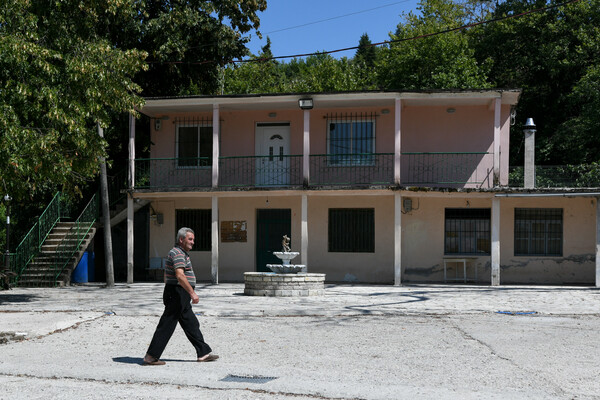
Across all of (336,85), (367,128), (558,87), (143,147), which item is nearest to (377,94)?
(367,128)

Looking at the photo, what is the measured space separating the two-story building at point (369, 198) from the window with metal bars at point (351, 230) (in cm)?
3

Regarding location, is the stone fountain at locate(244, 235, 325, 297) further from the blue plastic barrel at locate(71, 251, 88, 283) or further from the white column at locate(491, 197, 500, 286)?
the blue plastic barrel at locate(71, 251, 88, 283)

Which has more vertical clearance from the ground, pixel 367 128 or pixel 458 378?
pixel 367 128

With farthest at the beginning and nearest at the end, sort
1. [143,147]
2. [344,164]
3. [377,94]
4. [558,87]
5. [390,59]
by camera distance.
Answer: [390,59] < [558,87] < [143,147] < [344,164] < [377,94]

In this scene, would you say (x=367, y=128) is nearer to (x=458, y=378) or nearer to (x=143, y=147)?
(x=143, y=147)

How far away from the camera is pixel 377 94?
19.1m

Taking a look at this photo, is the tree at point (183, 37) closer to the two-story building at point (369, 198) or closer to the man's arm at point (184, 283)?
the two-story building at point (369, 198)

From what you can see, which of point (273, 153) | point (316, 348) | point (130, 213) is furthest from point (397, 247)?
point (316, 348)

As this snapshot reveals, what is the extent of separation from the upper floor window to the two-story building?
0.36 feet

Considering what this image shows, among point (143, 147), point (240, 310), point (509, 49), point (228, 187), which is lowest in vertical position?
point (240, 310)

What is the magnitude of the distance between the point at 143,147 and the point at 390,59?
16596 millimetres

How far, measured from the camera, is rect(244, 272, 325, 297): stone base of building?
15836 mm

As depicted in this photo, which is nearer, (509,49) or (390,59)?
(509,49)

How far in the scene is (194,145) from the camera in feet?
73.4
